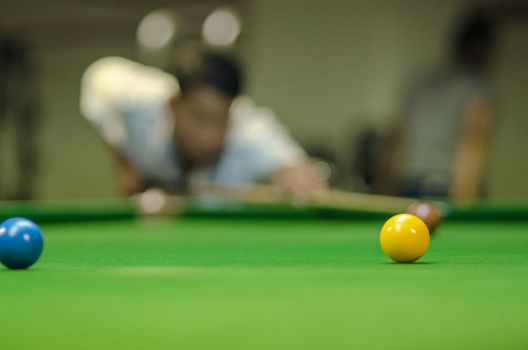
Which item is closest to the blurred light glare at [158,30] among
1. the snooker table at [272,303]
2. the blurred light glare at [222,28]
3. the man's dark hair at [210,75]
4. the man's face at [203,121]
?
the blurred light glare at [222,28]

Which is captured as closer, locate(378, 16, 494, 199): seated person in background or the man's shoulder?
locate(378, 16, 494, 199): seated person in background

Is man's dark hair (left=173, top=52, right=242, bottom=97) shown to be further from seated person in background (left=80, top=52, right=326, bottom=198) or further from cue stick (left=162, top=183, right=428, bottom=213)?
cue stick (left=162, top=183, right=428, bottom=213)

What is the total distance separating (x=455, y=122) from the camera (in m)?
6.25

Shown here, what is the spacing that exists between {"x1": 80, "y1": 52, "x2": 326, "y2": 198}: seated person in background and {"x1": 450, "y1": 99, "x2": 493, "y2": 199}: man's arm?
3.02 feet

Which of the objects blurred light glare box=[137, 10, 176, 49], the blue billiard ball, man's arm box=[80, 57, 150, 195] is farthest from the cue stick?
blurred light glare box=[137, 10, 176, 49]

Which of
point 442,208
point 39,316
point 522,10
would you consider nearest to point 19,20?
point 522,10

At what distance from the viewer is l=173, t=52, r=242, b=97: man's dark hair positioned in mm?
5750

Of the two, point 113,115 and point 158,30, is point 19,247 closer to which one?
point 113,115

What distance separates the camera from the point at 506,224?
354cm

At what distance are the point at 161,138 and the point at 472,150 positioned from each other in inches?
73.1

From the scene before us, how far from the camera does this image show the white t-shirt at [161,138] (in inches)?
234

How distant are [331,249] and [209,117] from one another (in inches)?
141

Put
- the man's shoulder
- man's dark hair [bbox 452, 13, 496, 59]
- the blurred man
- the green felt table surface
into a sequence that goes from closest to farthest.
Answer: the green felt table surface → man's dark hair [bbox 452, 13, 496, 59] → the man's shoulder → the blurred man

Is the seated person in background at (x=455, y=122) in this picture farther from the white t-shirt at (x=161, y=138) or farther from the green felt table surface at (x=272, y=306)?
the green felt table surface at (x=272, y=306)
